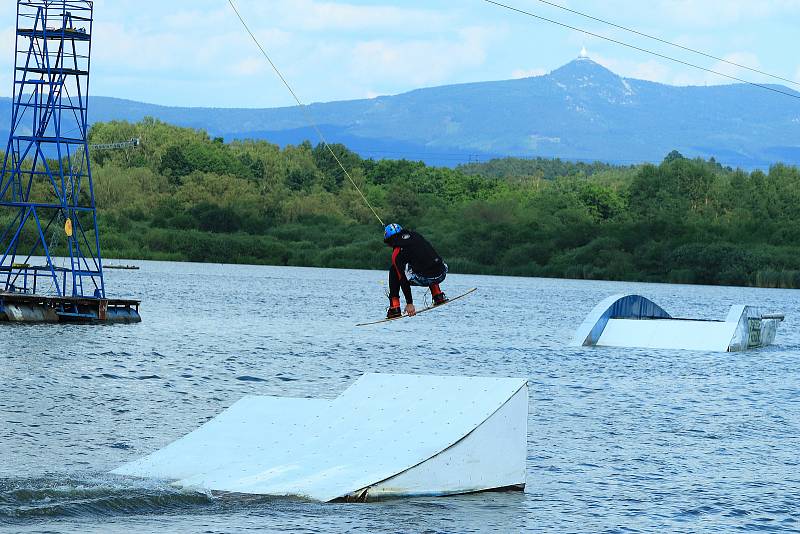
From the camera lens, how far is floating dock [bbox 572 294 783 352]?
201 ft

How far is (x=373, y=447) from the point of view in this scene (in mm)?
21516

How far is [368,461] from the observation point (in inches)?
834

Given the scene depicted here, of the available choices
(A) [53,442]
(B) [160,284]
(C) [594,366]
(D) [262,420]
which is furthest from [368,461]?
(B) [160,284]

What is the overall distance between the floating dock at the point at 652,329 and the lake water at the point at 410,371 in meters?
0.77

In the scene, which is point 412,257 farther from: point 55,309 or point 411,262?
point 55,309

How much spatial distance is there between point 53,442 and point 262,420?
622cm

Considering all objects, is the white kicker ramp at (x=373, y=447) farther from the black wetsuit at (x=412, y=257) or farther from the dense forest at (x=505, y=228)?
the dense forest at (x=505, y=228)

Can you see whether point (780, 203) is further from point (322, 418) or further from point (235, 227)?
point (322, 418)

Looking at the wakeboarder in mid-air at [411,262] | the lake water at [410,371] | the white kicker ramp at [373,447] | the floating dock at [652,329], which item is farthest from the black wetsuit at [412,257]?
the floating dock at [652,329]

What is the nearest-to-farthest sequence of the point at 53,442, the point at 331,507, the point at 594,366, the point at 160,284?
the point at 331,507
the point at 53,442
the point at 594,366
the point at 160,284

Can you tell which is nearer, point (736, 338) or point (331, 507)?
point (331, 507)

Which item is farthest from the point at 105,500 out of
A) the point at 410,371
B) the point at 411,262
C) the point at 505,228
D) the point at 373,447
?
the point at 505,228

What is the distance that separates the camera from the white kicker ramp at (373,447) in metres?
20.8

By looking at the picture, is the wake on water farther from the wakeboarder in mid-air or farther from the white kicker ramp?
the wakeboarder in mid-air
